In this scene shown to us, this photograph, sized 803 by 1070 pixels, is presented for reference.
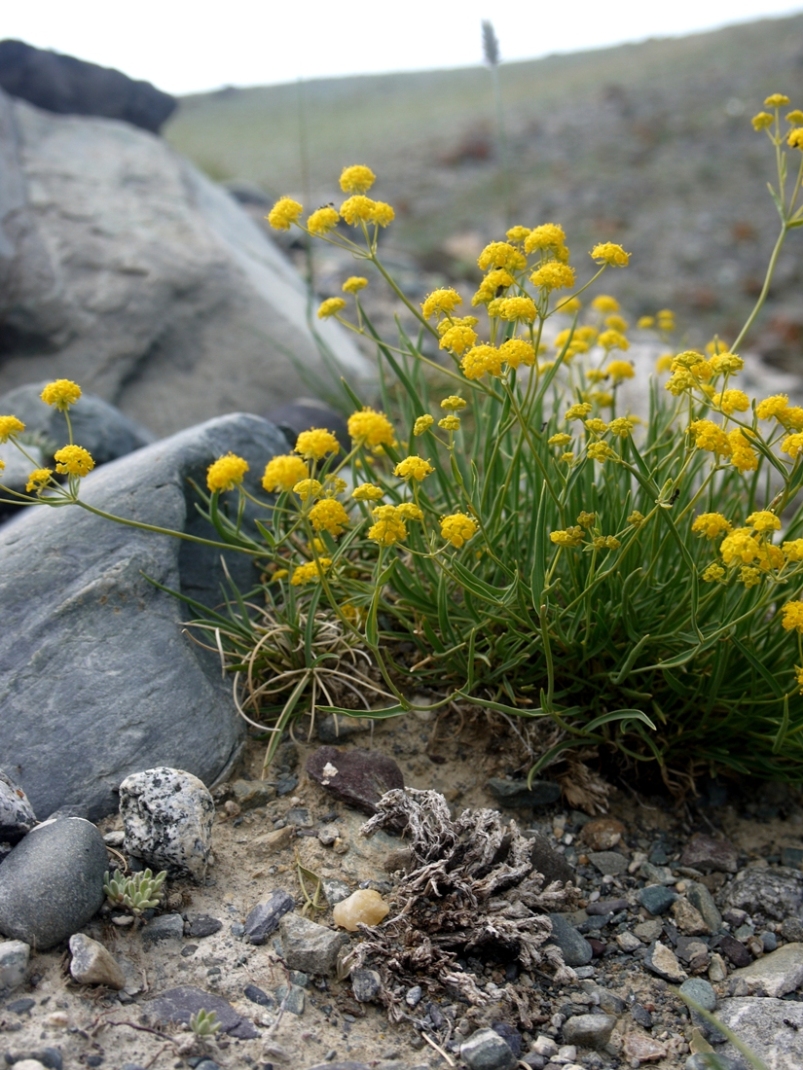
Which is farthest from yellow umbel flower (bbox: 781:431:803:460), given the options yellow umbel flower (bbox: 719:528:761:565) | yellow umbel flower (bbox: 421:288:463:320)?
yellow umbel flower (bbox: 421:288:463:320)

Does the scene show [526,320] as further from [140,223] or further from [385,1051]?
[140,223]

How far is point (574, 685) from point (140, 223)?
4.61 metres

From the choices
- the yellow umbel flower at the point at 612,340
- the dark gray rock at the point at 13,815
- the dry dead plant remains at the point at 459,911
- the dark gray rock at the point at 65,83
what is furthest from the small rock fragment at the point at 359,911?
the dark gray rock at the point at 65,83

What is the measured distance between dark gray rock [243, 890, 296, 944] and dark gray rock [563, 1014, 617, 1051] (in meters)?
0.72

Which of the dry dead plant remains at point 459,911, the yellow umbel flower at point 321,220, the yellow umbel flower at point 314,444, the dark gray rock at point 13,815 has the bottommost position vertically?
the dry dead plant remains at point 459,911

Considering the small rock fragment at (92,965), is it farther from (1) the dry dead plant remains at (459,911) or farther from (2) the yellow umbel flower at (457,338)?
(2) the yellow umbel flower at (457,338)

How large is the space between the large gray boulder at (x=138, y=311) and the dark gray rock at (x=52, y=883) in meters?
3.50

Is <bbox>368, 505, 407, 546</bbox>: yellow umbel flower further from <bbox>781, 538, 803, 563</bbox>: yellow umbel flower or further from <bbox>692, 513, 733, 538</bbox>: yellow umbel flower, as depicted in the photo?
<bbox>781, 538, 803, 563</bbox>: yellow umbel flower

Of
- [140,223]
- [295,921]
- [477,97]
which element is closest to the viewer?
[295,921]

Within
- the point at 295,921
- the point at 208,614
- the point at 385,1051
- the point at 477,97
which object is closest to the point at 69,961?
the point at 295,921

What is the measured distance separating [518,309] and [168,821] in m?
1.55

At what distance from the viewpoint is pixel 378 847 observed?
2506 mm

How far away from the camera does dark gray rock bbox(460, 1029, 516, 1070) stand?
6.49 feet

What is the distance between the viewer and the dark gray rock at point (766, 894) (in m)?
2.59
